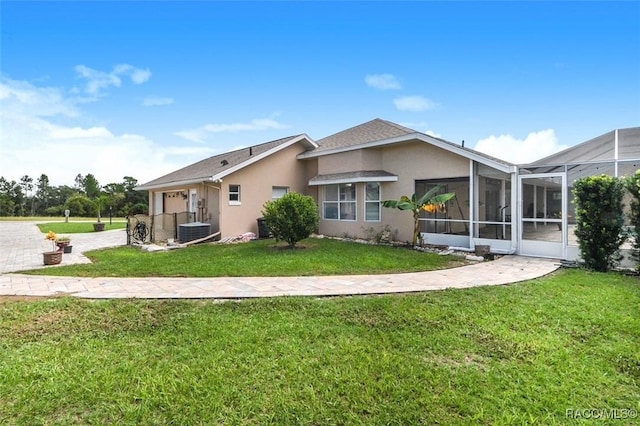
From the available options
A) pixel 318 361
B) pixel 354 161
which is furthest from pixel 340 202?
pixel 318 361

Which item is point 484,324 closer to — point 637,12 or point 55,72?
point 637,12

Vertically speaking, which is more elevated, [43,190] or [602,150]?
[43,190]

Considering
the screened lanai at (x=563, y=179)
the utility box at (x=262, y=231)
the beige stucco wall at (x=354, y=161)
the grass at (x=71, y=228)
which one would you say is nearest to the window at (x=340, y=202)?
the beige stucco wall at (x=354, y=161)

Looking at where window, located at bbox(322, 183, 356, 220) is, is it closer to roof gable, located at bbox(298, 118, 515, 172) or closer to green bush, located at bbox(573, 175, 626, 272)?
roof gable, located at bbox(298, 118, 515, 172)

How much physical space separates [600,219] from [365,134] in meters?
10.9

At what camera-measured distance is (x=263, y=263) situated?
406 inches

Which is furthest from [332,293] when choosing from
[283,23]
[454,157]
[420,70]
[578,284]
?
[420,70]

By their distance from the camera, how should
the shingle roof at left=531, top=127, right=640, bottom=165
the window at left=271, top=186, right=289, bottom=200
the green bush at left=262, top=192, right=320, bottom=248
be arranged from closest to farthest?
the shingle roof at left=531, top=127, right=640, bottom=165 → the green bush at left=262, top=192, right=320, bottom=248 → the window at left=271, top=186, right=289, bottom=200

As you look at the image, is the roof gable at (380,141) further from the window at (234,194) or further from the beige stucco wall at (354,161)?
the window at (234,194)

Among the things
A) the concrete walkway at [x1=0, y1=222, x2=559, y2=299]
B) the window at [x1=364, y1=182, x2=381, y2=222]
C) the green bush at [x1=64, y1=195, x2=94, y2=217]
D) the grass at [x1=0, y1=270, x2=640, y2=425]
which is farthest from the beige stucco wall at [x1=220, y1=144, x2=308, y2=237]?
the green bush at [x1=64, y1=195, x2=94, y2=217]

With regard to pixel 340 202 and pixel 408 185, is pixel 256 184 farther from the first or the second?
pixel 408 185

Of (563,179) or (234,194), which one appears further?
(234,194)

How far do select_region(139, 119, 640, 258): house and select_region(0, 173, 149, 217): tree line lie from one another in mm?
28060

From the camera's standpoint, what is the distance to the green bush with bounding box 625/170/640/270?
342 inches
